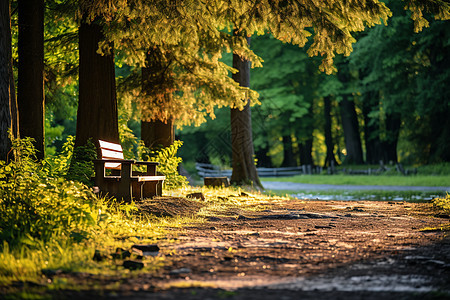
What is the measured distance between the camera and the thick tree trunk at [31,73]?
422 inches

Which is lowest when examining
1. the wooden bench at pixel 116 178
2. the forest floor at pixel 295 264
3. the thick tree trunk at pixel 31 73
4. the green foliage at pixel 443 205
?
the green foliage at pixel 443 205

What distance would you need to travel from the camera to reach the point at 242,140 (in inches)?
707

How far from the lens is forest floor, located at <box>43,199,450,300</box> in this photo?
382cm

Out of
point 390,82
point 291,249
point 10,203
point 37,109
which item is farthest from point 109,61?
point 390,82

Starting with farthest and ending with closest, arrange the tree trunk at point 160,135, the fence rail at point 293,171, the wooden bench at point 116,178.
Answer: the fence rail at point 293,171, the tree trunk at point 160,135, the wooden bench at point 116,178

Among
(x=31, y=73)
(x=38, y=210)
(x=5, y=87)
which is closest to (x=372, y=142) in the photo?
(x=31, y=73)

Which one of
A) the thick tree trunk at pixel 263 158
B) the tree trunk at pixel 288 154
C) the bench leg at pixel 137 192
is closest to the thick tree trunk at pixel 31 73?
the bench leg at pixel 137 192

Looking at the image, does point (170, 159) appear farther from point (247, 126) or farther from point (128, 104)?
point (247, 126)

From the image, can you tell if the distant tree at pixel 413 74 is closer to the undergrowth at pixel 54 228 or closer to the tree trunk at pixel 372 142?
the tree trunk at pixel 372 142

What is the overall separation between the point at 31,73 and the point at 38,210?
222 inches

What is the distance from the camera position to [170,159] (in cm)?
1280

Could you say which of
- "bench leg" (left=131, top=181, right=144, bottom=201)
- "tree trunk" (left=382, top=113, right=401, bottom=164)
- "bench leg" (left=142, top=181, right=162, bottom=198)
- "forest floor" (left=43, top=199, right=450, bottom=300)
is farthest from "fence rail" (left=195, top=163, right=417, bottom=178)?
"forest floor" (left=43, top=199, right=450, bottom=300)

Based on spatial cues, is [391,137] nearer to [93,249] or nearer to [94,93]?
[94,93]

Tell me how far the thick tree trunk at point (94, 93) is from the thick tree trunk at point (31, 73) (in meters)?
1.16
